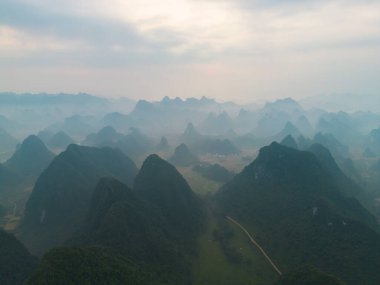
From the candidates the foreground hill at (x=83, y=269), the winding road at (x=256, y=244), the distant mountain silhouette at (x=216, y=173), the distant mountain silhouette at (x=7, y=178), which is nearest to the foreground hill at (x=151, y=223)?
the foreground hill at (x=83, y=269)

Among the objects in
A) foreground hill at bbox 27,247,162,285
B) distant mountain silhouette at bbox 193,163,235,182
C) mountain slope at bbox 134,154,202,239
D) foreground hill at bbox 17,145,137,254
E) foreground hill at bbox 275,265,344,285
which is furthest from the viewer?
distant mountain silhouette at bbox 193,163,235,182

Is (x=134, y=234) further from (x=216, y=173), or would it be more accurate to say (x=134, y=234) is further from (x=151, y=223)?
(x=216, y=173)

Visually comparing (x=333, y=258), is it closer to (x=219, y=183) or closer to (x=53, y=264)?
(x=53, y=264)

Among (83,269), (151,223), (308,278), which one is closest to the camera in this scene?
(83,269)

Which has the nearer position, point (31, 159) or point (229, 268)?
point (229, 268)

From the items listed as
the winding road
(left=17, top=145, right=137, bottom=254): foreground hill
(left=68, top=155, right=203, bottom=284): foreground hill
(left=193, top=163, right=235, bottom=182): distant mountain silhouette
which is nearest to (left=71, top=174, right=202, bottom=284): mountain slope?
(left=68, top=155, right=203, bottom=284): foreground hill

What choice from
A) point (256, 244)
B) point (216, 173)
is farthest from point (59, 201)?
point (216, 173)

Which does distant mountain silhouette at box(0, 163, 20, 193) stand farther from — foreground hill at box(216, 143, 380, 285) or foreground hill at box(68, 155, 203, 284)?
foreground hill at box(216, 143, 380, 285)
